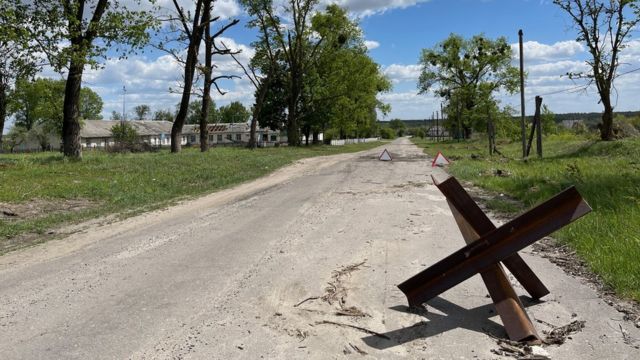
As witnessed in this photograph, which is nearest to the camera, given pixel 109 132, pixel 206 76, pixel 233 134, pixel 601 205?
pixel 601 205

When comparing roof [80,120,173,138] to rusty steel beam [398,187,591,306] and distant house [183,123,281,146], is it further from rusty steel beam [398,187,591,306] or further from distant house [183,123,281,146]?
rusty steel beam [398,187,591,306]

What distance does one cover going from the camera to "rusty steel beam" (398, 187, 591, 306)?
3.84 m

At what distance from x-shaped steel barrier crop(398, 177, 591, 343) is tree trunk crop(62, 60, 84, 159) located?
61.8 ft

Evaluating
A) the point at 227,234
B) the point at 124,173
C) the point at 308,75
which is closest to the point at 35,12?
the point at 124,173

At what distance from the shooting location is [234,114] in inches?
5837

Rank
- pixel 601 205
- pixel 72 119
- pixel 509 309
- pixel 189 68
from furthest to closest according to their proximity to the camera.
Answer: pixel 189 68 < pixel 72 119 < pixel 601 205 < pixel 509 309

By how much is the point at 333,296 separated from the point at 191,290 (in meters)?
1.44

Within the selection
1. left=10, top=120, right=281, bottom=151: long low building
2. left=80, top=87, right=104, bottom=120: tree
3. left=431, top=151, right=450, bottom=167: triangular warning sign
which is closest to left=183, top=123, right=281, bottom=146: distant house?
left=10, top=120, right=281, bottom=151: long low building

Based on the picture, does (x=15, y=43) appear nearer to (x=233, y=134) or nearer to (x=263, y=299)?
(x=263, y=299)

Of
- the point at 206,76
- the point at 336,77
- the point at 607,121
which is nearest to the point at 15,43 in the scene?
the point at 206,76

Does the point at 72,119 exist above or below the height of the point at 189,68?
below

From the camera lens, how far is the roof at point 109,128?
9212cm

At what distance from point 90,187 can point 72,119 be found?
28.4ft

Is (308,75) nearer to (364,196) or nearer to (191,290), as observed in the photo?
(364,196)
